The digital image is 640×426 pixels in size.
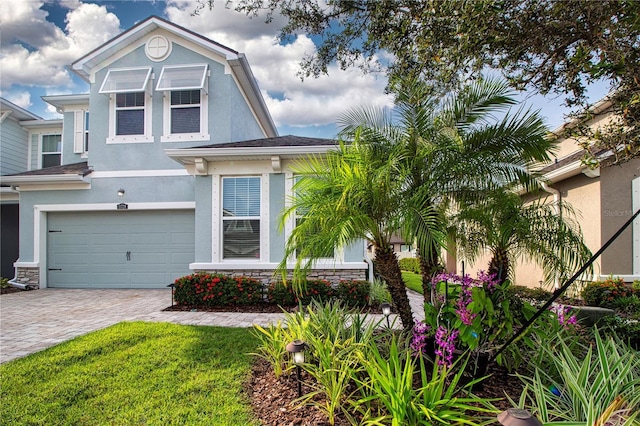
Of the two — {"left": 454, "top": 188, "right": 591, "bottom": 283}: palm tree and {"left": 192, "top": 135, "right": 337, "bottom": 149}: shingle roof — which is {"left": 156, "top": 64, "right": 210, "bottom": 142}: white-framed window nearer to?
{"left": 192, "top": 135, "right": 337, "bottom": 149}: shingle roof

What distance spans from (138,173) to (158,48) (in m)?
4.07

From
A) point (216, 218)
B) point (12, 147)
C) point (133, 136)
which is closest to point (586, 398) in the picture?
point (216, 218)

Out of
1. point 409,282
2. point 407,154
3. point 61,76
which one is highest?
point 61,76

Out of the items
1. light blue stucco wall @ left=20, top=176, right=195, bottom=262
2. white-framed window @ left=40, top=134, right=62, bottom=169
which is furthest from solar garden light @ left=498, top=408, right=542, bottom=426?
white-framed window @ left=40, top=134, right=62, bottom=169

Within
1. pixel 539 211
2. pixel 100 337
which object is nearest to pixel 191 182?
pixel 100 337

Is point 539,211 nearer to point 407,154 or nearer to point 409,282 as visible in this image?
point 407,154

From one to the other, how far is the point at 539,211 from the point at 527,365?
6.27ft

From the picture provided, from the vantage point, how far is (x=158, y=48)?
10828mm

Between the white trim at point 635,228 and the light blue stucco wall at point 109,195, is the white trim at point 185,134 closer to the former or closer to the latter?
the light blue stucco wall at point 109,195

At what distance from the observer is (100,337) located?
17.2ft

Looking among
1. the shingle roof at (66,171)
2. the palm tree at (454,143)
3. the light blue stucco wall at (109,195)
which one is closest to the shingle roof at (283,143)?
the light blue stucco wall at (109,195)

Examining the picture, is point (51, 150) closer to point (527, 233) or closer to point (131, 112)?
point (131, 112)

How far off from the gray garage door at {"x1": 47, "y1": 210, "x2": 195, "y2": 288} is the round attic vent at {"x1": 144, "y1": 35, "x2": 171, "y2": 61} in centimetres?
498

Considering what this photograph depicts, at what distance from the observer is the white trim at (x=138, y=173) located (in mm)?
10414
